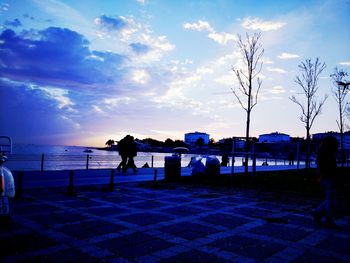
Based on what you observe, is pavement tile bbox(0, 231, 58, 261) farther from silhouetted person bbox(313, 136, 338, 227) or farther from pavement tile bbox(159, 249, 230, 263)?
silhouetted person bbox(313, 136, 338, 227)

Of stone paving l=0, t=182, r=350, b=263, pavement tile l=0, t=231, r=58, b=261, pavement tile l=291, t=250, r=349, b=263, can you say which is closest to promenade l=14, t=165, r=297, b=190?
stone paving l=0, t=182, r=350, b=263

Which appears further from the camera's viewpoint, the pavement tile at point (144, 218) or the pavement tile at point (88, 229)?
the pavement tile at point (144, 218)

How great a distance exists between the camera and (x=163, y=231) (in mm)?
6090

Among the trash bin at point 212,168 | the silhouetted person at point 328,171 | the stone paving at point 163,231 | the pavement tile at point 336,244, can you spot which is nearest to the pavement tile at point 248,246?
the stone paving at point 163,231

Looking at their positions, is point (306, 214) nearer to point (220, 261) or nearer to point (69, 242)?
point (220, 261)

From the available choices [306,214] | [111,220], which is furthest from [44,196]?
[306,214]

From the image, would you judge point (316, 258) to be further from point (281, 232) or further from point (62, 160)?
point (62, 160)

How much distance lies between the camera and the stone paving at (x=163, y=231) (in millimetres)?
4762

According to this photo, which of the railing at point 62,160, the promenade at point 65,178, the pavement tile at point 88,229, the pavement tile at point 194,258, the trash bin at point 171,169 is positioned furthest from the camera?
the railing at point 62,160

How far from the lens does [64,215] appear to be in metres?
7.18

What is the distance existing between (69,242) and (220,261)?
2.46 m

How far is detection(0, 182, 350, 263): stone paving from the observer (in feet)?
15.6

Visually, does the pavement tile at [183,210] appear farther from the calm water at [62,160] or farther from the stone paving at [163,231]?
the calm water at [62,160]

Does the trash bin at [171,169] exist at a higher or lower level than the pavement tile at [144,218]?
higher
